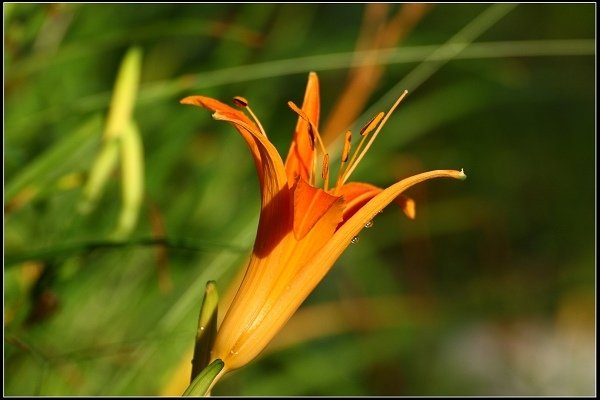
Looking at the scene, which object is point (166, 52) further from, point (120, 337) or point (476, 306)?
point (476, 306)

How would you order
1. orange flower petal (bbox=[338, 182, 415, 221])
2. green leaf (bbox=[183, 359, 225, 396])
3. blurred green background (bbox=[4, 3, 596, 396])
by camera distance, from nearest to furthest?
1. green leaf (bbox=[183, 359, 225, 396])
2. orange flower petal (bbox=[338, 182, 415, 221])
3. blurred green background (bbox=[4, 3, 596, 396])

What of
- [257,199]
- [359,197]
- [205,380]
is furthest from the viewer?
[257,199]

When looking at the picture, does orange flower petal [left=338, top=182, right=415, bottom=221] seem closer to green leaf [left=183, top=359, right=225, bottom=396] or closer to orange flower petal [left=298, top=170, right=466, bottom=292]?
orange flower petal [left=298, top=170, right=466, bottom=292]

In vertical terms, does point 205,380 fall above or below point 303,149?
below

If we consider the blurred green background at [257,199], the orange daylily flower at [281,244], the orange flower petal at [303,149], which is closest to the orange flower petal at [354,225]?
the orange daylily flower at [281,244]

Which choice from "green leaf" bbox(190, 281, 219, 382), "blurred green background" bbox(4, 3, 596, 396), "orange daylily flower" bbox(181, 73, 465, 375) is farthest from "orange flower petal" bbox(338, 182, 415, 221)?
"blurred green background" bbox(4, 3, 596, 396)

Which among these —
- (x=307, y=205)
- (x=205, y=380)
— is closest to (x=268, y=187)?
(x=307, y=205)

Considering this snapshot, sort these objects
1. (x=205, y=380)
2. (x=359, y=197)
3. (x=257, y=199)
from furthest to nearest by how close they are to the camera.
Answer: (x=257, y=199)
(x=359, y=197)
(x=205, y=380)

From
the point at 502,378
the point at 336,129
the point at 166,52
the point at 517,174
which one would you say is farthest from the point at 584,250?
the point at 166,52

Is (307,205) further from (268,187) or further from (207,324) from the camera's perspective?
(207,324)
